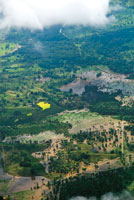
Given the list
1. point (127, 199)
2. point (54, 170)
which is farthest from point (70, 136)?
point (127, 199)

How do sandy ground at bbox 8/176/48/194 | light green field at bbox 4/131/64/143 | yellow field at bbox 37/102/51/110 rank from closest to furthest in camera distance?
sandy ground at bbox 8/176/48/194 < light green field at bbox 4/131/64/143 < yellow field at bbox 37/102/51/110

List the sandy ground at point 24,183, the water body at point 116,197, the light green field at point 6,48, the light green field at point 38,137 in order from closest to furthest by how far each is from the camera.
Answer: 1. the water body at point 116,197
2. the sandy ground at point 24,183
3. the light green field at point 38,137
4. the light green field at point 6,48

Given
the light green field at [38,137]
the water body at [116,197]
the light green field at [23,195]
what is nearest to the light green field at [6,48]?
the light green field at [38,137]

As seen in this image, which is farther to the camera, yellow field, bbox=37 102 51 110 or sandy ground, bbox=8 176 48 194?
yellow field, bbox=37 102 51 110

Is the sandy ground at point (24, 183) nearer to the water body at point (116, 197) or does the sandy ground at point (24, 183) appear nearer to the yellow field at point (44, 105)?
the water body at point (116, 197)

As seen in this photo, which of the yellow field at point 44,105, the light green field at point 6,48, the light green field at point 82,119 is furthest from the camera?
the light green field at point 6,48

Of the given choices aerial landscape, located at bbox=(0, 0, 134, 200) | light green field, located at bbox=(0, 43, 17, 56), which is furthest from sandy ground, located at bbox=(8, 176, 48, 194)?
light green field, located at bbox=(0, 43, 17, 56)

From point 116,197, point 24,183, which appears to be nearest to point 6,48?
point 24,183

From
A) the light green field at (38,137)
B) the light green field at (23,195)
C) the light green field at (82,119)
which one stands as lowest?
the light green field at (23,195)

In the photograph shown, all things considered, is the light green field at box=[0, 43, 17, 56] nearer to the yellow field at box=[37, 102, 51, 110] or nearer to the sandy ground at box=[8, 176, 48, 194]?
the yellow field at box=[37, 102, 51, 110]
